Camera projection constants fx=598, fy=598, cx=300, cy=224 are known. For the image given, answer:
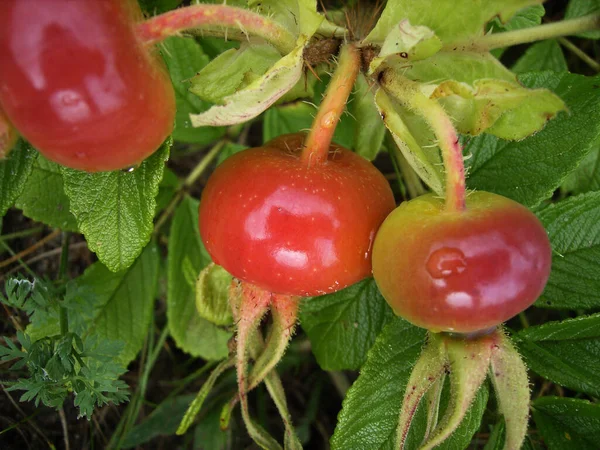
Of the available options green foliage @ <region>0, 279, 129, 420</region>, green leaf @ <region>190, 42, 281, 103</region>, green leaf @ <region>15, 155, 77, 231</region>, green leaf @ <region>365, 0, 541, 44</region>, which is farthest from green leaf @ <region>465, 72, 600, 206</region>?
green leaf @ <region>15, 155, 77, 231</region>

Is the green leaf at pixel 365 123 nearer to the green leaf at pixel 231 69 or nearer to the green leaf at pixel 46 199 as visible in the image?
the green leaf at pixel 231 69

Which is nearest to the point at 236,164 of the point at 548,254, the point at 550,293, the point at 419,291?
the point at 419,291

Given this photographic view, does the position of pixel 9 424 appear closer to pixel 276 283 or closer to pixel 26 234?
pixel 26 234

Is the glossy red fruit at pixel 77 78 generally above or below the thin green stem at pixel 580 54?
above

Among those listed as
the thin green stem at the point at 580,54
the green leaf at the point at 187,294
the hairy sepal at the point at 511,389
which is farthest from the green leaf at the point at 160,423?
the thin green stem at the point at 580,54

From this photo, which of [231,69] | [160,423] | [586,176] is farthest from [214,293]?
[586,176]
